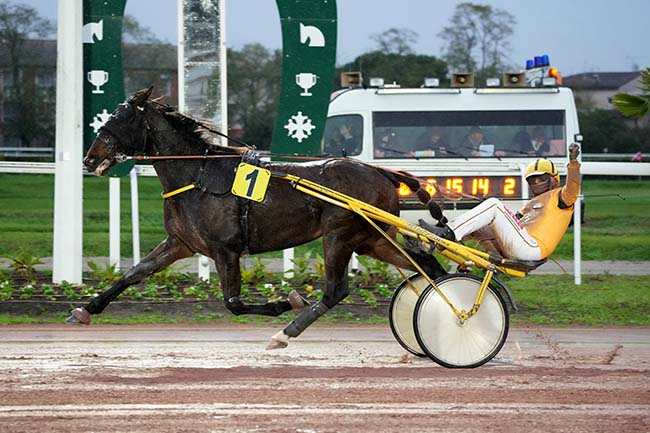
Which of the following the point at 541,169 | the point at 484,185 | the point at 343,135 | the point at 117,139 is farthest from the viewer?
the point at 343,135

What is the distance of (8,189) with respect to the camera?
62.8 ft

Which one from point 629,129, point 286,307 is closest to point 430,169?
point 286,307

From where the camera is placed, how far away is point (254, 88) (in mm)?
20281

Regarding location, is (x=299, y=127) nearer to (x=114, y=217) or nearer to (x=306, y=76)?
(x=306, y=76)

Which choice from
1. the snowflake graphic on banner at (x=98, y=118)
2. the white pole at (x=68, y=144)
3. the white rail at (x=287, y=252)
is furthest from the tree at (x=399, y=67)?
the white pole at (x=68, y=144)

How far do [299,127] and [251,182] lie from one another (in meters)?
3.42

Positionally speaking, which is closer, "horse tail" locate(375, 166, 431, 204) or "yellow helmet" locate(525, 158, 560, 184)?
"yellow helmet" locate(525, 158, 560, 184)

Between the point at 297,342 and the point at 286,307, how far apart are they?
1.06 m

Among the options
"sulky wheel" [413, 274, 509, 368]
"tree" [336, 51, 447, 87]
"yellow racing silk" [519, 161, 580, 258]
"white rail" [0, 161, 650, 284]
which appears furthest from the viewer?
"tree" [336, 51, 447, 87]

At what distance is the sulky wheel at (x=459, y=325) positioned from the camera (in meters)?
8.02

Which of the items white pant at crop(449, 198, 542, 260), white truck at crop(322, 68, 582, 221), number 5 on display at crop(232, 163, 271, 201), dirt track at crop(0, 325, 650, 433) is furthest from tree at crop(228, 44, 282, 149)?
white pant at crop(449, 198, 542, 260)

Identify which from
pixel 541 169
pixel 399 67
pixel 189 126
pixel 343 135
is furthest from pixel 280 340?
pixel 399 67

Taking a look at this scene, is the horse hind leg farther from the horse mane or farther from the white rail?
the white rail

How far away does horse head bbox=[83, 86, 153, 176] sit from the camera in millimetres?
8336
